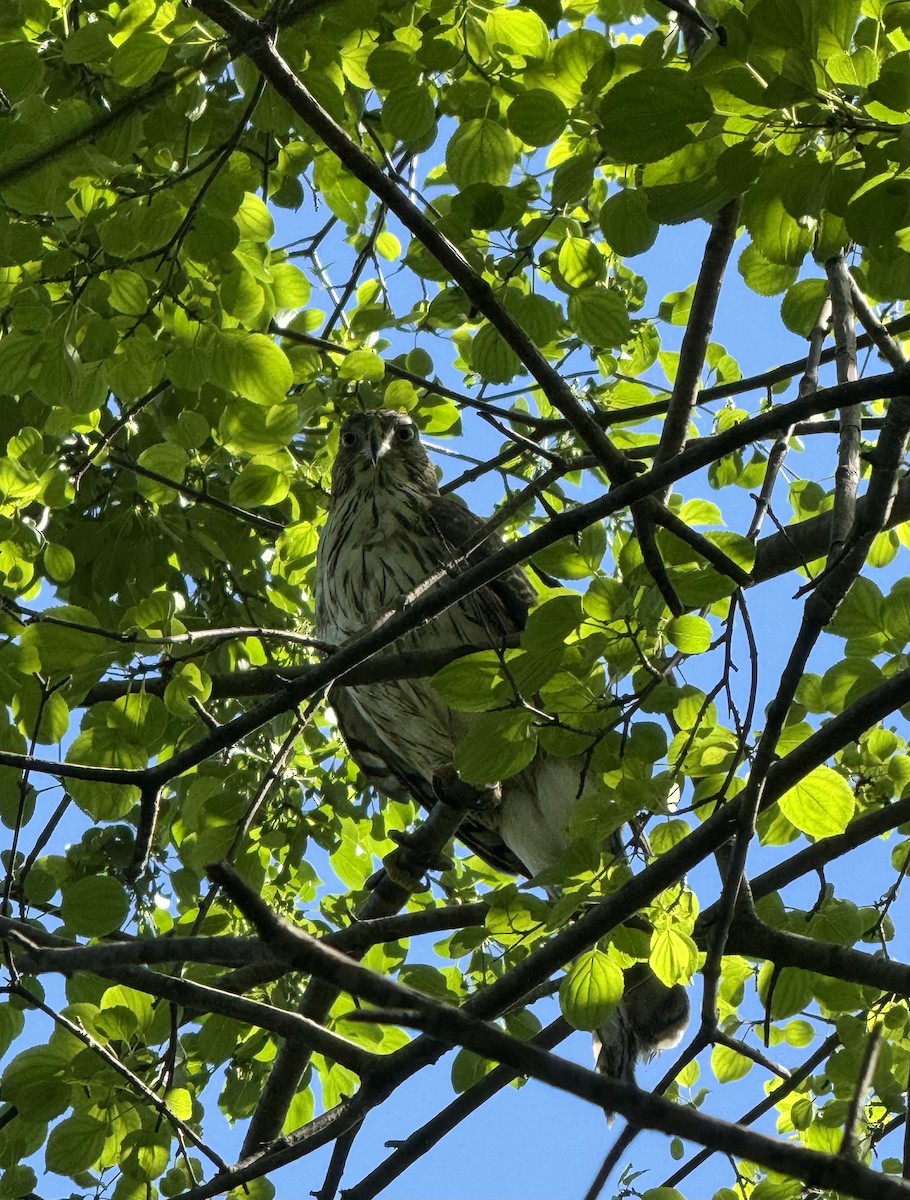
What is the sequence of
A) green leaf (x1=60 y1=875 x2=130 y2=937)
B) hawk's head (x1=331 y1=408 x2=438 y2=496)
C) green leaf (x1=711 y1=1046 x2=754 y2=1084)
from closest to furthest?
green leaf (x1=60 y1=875 x2=130 y2=937)
green leaf (x1=711 y1=1046 x2=754 y2=1084)
hawk's head (x1=331 y1=408 x2=438 y2=496)

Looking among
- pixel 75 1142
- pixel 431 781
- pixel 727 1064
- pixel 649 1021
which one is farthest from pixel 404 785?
pixel 75 1142

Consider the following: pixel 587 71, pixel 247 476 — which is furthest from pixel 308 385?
pixel 587 71

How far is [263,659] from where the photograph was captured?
4.16 meters

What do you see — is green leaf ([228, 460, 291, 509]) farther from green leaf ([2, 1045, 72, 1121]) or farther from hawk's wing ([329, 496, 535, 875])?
hawk's wing ([329, 496, 535, 875])

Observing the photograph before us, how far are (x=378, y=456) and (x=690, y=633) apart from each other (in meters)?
3.00

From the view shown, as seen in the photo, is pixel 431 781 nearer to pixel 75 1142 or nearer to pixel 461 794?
pixel 461 794

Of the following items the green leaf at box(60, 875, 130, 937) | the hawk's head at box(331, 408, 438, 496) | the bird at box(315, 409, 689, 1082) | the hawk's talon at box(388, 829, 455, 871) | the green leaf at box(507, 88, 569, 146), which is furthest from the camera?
the hawk's head at box(331, 408, 438, 496)

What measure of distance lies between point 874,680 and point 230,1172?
1.35 m

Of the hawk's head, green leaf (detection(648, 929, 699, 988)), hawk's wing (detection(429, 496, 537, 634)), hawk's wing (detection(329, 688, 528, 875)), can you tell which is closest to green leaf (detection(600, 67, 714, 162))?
green leaf (detection(648, 929, 699, 988))

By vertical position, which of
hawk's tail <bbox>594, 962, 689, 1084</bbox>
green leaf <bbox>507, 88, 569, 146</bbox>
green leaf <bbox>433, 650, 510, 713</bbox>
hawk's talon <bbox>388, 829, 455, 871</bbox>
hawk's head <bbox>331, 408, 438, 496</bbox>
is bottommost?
green leaf <bbox>433, 650, 510, 713</bbox>

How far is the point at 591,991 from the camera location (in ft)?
6.67

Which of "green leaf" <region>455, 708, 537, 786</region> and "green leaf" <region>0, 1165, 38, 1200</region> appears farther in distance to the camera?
"green leaf" <region>0, 1165, 38, 1200</region>

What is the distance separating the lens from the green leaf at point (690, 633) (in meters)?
2.02

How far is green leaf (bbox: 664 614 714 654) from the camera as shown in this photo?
6.62 ft
